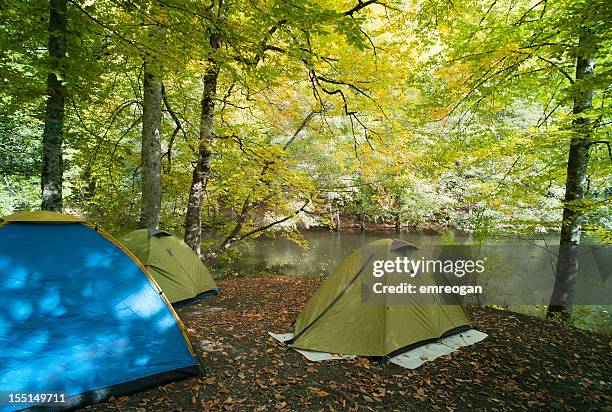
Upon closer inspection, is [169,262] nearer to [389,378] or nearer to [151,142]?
[151,142]

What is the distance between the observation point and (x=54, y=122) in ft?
16.6

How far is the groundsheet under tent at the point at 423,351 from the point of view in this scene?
4379 millimetres

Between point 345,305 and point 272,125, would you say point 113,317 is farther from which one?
point 272,125

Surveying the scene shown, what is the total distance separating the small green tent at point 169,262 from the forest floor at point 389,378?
2.85 feet

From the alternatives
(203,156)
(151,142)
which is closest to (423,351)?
(151,142)

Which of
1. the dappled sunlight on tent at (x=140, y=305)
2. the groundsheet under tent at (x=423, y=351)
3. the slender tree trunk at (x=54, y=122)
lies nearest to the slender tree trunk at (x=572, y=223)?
the groundsheet under tent at (x=423, y=351)

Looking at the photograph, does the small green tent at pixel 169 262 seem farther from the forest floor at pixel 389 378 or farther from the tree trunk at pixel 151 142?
the tree trunk at pixel 151 142

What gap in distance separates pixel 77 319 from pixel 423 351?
4285mm

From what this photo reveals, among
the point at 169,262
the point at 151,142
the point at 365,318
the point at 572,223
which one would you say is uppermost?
the point at 151,142

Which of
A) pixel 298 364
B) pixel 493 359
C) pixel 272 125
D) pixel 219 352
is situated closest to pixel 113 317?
pixel 219 352

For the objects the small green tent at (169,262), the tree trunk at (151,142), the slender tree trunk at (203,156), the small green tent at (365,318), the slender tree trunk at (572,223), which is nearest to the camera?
the small green tent at (365,318)

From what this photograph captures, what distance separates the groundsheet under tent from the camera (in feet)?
14.4

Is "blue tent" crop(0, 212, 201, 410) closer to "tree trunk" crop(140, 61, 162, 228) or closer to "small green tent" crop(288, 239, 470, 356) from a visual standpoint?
"small green tent" crop(288, 239, 470, 356)

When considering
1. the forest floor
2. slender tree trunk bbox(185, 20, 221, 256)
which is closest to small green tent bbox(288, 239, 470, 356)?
the forest floor
